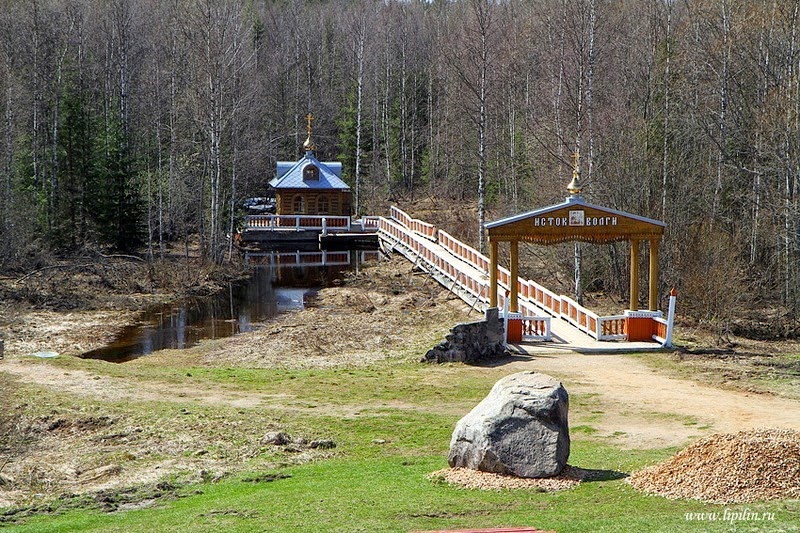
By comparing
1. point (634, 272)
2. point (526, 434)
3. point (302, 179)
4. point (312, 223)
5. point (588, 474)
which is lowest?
point (588, 474)

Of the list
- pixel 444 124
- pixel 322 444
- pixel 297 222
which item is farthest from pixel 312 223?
pixel 322 444

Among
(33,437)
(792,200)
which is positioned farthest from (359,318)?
(33,437)

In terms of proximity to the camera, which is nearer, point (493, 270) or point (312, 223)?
point (493, 270)

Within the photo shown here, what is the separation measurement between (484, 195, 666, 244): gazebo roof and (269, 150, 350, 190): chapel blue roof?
104ft

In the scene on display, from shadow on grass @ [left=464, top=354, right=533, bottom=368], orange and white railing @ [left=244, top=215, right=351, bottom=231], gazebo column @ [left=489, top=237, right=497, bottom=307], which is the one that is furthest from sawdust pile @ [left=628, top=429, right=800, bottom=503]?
orange and white railing @ [left=244, top=215, right=351, bottom=231]

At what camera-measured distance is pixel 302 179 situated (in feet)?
181

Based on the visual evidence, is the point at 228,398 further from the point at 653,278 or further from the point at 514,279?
the point at 653,278

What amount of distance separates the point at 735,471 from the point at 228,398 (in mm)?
10476

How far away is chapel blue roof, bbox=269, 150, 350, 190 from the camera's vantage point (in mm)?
54969

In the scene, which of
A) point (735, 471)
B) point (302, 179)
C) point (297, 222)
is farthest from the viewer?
point (302, 179)

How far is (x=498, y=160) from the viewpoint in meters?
51.5

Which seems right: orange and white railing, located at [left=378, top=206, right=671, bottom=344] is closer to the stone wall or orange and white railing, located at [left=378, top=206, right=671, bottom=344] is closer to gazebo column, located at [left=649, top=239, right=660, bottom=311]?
gazebo column, located at [left=649, top=239, right=660, bottom=311]

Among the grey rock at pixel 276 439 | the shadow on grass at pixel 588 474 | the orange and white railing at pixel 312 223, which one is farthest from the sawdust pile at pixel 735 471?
the orange and white railing at pixel 312 223

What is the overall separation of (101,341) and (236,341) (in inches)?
144
